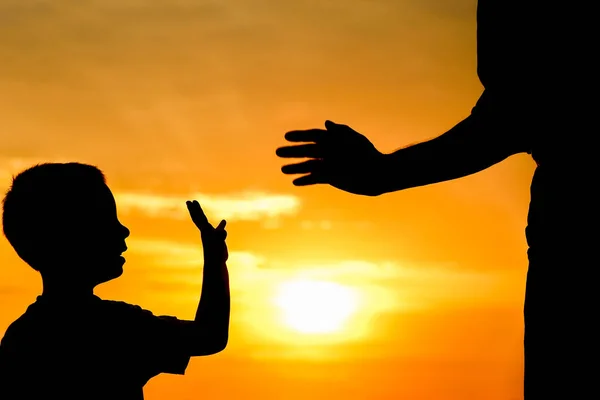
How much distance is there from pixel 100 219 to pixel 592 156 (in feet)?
6.53

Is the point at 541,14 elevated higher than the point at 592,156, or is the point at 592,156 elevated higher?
the point at 541,14

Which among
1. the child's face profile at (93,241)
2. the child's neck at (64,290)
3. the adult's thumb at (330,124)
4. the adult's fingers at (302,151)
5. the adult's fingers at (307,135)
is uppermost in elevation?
the adult's thumb at (330,124)

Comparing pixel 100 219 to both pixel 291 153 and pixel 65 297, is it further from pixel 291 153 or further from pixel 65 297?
pixel 291 153

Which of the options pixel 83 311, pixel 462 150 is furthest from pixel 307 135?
pixel 83 311

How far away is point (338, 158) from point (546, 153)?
70cm

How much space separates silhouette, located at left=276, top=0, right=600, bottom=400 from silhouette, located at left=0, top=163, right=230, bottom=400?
1.33 meters

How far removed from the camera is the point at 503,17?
6.76 feet

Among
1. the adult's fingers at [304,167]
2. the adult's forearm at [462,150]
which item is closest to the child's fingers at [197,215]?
the adult's fingers at [304,167]

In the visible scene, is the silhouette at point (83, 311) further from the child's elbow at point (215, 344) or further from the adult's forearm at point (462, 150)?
the adult's forearm at point (462, 150)

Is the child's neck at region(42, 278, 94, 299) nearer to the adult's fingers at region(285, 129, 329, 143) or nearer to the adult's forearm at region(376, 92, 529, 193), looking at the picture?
the adult's fingers at region(285, 129, 329, 143)

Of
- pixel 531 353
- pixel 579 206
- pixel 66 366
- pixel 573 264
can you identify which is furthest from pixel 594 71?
pixel 66 366

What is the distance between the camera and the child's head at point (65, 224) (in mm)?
3066

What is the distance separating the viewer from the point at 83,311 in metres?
3.04

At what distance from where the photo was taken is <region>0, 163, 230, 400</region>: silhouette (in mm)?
2941
